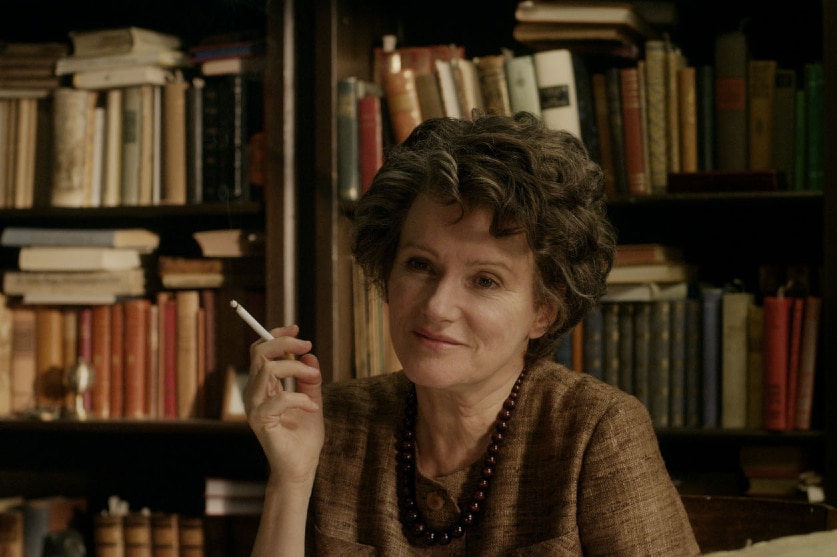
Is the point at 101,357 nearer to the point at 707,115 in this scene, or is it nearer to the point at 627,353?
the point at 627,353

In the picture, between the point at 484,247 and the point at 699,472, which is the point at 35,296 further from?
the point at 699,472

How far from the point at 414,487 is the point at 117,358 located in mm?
1175

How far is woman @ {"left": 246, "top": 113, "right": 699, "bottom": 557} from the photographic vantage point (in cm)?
129

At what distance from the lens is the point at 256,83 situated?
2.25 meters

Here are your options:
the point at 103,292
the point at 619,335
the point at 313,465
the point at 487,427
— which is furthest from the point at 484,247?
the point at 103,292

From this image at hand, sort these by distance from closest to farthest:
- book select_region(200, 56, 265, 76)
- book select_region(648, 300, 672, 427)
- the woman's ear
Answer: the woman's ear, book select_region(648, 300, 672, 427), book select_region(200, 56, 265, 76)

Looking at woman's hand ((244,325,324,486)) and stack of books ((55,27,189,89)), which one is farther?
stack of books ((55,27,189,89))

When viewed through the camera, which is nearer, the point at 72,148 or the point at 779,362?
the point at 779,362

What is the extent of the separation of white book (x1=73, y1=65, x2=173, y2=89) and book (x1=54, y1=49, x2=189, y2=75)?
0.01 meters

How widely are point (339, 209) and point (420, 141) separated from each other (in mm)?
868

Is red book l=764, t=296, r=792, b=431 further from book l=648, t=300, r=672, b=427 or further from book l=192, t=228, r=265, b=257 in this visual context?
book l=192, t=228, r=265, b=257

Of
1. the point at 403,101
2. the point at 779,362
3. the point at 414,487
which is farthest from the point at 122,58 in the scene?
the point at 779,362

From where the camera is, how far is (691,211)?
2.40m

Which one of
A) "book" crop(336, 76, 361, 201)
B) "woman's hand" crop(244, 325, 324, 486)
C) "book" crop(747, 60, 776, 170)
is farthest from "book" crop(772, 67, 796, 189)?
"woman's hand" crop(244, 325, 324, 486)
